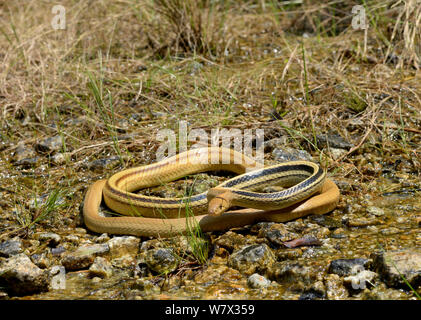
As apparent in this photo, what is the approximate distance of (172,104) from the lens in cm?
644

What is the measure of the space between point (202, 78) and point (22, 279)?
3887 millimetres

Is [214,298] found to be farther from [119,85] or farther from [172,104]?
[119,85]

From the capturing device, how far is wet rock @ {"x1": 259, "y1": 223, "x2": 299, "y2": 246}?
4045 millimetres

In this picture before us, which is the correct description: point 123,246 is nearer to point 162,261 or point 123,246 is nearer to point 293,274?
point 162,261

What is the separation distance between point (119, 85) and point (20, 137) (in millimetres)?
1432

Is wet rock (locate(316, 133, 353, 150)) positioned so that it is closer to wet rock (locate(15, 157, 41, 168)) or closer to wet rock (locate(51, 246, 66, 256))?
wet rock (locate(51, 246, 66, 256))

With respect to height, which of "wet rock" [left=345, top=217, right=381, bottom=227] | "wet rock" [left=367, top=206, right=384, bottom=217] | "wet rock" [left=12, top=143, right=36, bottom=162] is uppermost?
"wet rock" [left=12, top=143, right=36, bottom=162]

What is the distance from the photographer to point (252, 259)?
3.76 m

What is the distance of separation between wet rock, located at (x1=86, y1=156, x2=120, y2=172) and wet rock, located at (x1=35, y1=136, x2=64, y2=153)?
584 millimetres

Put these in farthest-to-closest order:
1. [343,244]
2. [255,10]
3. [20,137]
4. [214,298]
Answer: [255,10] < [20,137] < [343,244] < [214,298]

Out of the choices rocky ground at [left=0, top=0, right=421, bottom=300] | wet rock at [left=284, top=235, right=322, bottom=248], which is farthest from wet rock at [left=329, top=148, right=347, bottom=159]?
wet rock at [left=284, top=235, right=322, bottom=248]

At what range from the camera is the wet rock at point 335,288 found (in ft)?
11.0

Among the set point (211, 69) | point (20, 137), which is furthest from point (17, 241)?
point (211, 69)

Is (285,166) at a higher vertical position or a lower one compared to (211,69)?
lower
